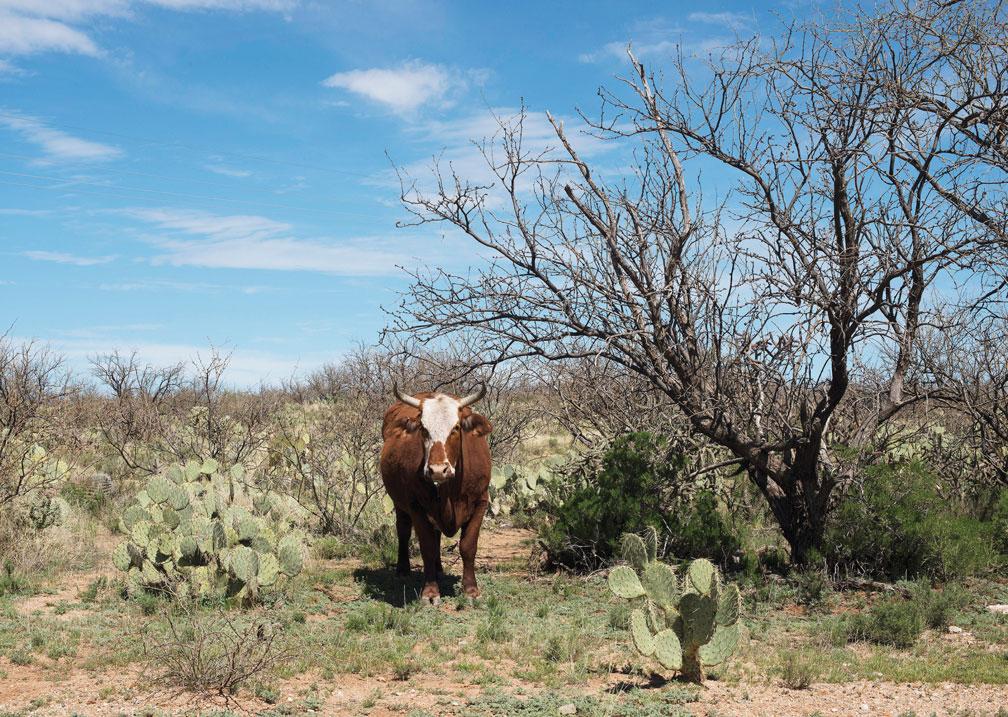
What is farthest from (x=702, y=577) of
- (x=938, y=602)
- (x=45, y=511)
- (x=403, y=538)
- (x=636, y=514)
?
(x=45, y=511)

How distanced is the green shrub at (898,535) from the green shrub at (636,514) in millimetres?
1222

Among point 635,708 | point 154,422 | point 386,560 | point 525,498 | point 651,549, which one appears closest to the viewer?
point 635,708

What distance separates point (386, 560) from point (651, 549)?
15.7 ft

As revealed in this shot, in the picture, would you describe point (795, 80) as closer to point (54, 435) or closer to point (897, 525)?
point (897, 525)

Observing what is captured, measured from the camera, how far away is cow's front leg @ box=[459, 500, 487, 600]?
9.73m

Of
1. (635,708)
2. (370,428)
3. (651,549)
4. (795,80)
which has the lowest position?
(635,708)

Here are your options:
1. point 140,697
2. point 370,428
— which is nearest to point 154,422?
point 370,428

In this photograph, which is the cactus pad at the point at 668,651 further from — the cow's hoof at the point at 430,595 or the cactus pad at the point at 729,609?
the cow's hoof at the point at 430,595

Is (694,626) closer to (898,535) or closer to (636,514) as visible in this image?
(636,514)

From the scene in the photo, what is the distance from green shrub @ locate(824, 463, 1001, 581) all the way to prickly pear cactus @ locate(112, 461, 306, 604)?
5.63 metres

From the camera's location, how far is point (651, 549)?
783 cm

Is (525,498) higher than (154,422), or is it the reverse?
(154,422)

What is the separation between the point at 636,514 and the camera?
35.2 ft

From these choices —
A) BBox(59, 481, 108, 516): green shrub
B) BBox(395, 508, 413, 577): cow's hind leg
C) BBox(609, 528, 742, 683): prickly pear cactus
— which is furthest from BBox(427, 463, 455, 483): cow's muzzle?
BBox(59, 481, 108, 516): green shrub
